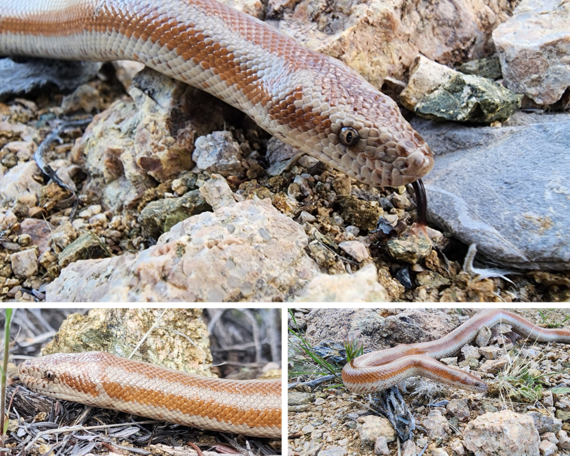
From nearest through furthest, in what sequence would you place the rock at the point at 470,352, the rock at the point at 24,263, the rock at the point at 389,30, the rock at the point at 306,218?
the rock at the point at 470,352
the rock at the point at 306,218
the rock at the point at 24,263
the rock at the point at 389,30

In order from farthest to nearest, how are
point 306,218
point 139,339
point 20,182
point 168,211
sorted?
1. point 20,182
2. point 168,211
3. point 306,218
4. point 139,339

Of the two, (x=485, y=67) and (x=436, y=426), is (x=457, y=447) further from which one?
(x=485, y=67)

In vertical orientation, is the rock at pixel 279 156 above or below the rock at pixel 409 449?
above

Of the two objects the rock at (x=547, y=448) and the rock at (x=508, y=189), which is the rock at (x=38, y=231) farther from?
the rock at (x=547, y=448)

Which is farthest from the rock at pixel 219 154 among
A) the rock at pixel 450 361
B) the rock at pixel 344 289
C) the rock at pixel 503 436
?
the rock at pixel 503 436

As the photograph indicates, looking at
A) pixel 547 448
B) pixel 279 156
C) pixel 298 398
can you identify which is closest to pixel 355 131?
pixel 279 156

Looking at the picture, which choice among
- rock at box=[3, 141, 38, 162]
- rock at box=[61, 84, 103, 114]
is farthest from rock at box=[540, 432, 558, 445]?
rock at box=[61, 84, 103, 114]
